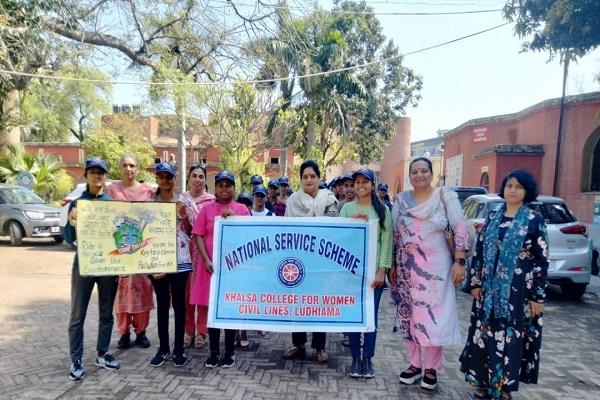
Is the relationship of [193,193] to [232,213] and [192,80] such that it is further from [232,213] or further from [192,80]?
[192,80]

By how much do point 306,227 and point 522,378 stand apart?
2.00 metres

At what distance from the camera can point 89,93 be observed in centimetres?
3628

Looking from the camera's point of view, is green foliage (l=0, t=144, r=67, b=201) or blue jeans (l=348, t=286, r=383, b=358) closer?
blue jeans (l=348, t=286, r=383, b=358)

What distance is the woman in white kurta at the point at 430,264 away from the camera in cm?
329

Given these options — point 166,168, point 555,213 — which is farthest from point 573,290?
point 166,168

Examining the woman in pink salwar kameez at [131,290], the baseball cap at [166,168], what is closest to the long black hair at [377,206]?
the baseball cap at [166,168]

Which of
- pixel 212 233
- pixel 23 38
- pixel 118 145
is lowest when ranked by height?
pixel 212 233

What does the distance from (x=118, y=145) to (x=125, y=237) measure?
2705 centimetres

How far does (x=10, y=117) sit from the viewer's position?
1473 centimetres

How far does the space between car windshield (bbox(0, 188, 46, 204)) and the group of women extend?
32.7 ft

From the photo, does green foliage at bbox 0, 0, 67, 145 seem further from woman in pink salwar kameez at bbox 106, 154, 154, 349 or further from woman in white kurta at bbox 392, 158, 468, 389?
woman in white kurta at bbox 392, 158, 468, 389

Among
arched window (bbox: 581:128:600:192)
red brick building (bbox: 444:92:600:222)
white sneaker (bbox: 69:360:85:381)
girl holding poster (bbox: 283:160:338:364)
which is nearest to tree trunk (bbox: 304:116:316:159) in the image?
red brick building (bbox: 444:92:600:222)

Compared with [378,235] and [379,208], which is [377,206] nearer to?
[379,208]

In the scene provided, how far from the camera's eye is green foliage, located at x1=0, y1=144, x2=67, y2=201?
14812 millimetres
